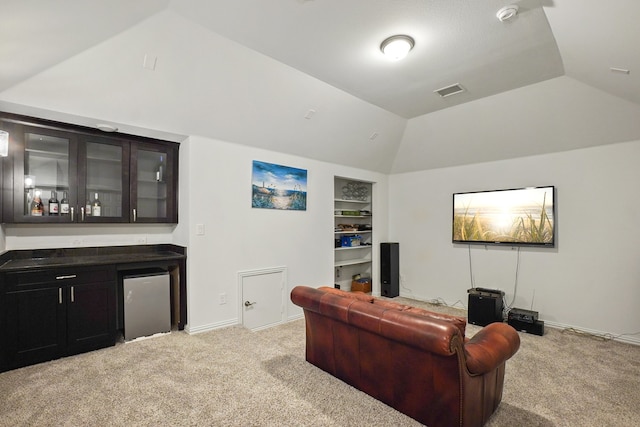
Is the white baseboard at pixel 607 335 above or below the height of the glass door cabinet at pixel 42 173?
below

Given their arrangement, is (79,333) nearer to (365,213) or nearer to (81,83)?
(81,83)

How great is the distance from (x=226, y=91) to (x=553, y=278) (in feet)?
15.9

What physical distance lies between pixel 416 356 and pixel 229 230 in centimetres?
→ 269

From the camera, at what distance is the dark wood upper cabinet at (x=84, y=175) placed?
9.10 feet

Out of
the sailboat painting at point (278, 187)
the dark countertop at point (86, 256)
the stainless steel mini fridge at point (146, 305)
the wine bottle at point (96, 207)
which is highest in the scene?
the sailboat painting at point (278, 187)

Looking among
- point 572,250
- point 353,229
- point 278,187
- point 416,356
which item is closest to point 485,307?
point 572,250

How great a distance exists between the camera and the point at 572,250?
12.8 ft

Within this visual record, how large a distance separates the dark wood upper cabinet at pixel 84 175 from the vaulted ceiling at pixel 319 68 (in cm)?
21

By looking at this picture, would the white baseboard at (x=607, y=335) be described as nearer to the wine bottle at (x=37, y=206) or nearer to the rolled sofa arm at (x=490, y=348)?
the rolled sofa arm at (x=490, y=348)

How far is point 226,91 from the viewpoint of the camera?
313 cm

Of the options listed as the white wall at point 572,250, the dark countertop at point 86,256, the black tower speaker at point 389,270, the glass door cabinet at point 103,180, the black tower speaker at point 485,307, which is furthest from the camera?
the black tower speaker at point 389,270

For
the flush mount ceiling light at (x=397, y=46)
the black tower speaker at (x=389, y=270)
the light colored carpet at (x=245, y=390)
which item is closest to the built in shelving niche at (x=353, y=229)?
the black tower speaker at (x=389, y=270)

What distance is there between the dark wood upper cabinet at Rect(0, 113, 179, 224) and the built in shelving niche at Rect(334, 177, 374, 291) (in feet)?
9.94

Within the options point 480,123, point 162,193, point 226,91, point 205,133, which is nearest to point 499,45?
point 480,123
